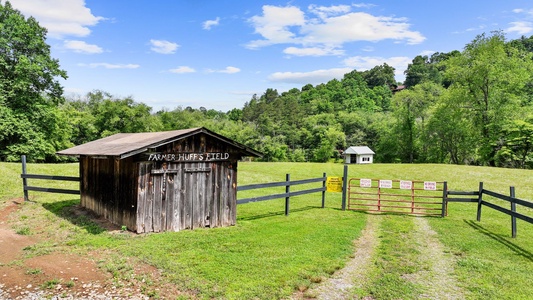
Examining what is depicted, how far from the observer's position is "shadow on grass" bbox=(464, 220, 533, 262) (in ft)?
27.8

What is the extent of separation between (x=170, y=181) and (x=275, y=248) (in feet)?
12.4

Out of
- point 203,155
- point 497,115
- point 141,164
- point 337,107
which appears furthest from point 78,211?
point 337,107

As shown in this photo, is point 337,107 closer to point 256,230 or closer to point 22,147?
point 22,147

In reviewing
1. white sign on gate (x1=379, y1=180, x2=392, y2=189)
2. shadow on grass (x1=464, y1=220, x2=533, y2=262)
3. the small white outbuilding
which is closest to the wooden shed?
white sign on gate (x1=379, y1=180, x2=392, y2=189)

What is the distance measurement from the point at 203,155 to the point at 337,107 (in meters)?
83.9

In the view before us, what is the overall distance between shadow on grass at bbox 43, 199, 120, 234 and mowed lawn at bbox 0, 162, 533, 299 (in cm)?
4

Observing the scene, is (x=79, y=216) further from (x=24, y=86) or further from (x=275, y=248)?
(x=24, y=86)

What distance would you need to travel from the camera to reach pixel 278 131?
253 feet

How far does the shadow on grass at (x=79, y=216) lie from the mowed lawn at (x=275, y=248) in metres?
0.04

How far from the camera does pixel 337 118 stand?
77.8 metres

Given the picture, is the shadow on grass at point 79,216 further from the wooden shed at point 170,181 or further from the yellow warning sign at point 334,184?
the yellow warning sign at point 334,184

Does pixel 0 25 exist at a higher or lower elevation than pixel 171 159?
higher

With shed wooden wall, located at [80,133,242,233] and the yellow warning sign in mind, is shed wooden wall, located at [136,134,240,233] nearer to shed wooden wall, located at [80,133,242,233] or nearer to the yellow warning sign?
shed wooden wall, located at [80,133,242,233]

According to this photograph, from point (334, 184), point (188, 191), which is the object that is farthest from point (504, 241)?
point (188, 191)
